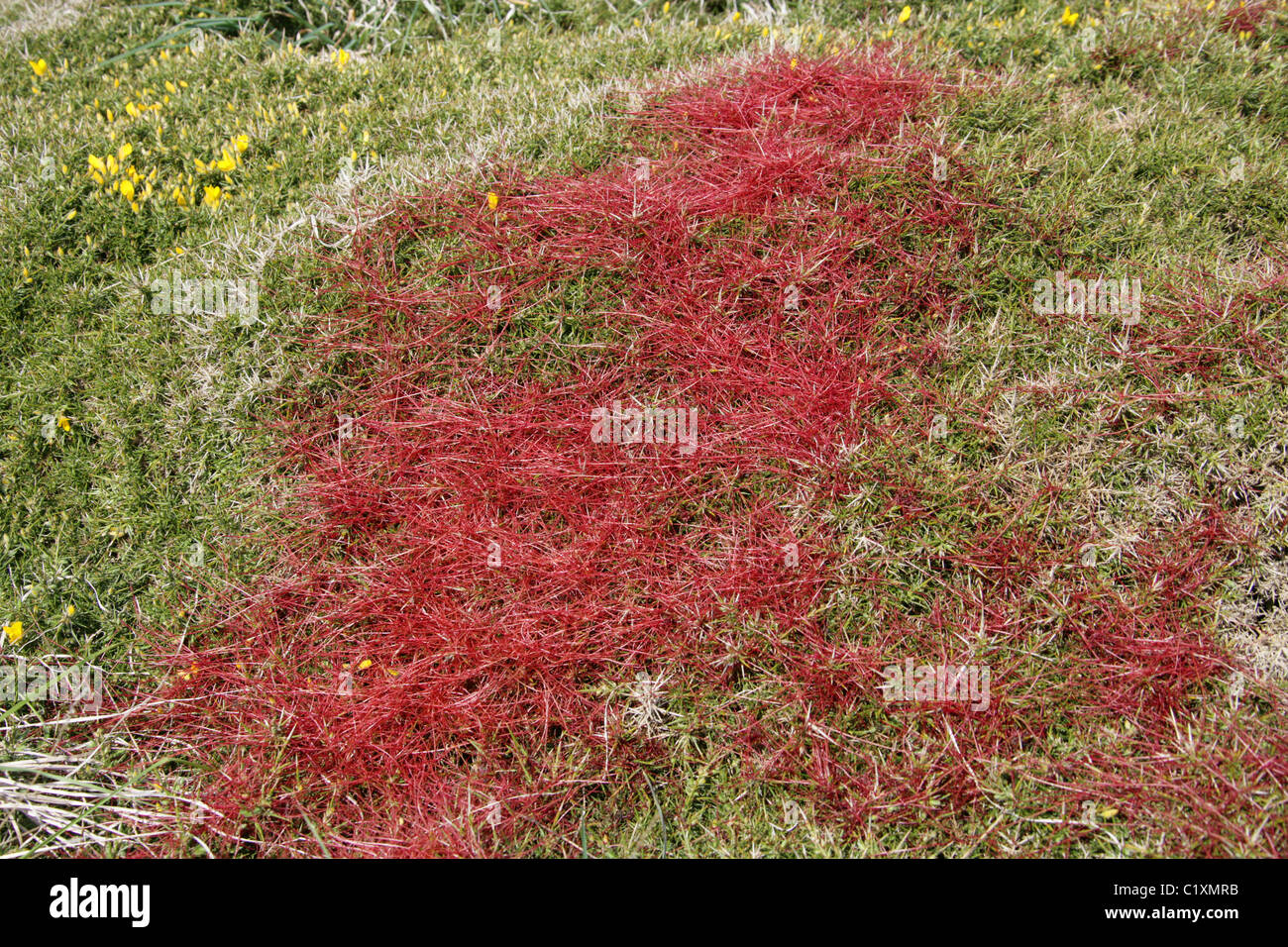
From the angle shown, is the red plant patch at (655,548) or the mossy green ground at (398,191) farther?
the mossy green ground at (398,191)

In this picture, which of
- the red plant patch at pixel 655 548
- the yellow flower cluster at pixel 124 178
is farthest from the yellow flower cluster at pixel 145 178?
the red plant patch at pixel 655 548

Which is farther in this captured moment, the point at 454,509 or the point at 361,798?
the point at 454,509

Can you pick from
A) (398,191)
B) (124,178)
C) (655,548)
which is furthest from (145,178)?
(655,548)

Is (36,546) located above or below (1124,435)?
below

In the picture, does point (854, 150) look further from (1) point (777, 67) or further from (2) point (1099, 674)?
(2) point (1099, 674)

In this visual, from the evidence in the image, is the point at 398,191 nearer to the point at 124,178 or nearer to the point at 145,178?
the point at 145,178

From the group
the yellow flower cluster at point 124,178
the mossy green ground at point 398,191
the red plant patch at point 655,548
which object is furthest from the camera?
the yellow flower cluster at point 124,178

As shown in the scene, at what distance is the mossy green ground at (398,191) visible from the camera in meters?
4.07

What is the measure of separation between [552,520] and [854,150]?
309 cm

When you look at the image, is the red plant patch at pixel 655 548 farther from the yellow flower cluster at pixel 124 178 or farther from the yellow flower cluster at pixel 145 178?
the yellow flower cluster at pixel 124 178

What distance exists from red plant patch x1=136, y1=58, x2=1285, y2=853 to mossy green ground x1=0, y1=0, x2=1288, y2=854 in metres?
0.22

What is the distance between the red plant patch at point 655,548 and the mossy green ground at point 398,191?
0.73 ft
